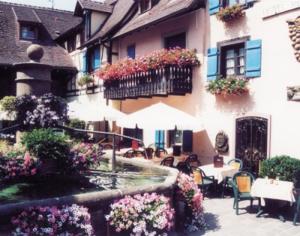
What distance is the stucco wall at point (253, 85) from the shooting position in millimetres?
10539

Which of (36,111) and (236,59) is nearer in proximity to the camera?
(36,111)

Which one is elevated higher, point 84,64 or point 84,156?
point 84,64

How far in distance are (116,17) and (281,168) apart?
1374 cm

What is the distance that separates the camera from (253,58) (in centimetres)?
1134

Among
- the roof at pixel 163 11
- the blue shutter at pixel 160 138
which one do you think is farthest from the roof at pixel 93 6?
the blue shutter at pixel 160 138

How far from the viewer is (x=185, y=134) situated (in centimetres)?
1366

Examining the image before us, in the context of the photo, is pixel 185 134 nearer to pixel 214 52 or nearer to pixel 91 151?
pixel 214 52

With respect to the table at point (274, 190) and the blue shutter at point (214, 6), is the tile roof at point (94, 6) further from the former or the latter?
the table at point (274, 190)

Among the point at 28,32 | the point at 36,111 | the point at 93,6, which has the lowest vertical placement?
the point at 36,111

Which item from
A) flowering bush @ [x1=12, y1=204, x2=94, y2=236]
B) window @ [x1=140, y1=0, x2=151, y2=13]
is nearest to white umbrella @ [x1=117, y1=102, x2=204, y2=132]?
flowering bush @ [x1=12, y1=204, x2=94, y2=236]

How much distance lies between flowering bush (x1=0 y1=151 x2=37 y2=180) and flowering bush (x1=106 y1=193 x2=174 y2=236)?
5.24ft

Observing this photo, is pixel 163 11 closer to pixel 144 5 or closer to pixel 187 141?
pixel 144 5

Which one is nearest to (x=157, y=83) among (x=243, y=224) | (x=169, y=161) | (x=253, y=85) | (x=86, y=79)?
(x=253, y=85)

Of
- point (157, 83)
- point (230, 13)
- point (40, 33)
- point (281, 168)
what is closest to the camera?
point (281, 168)
